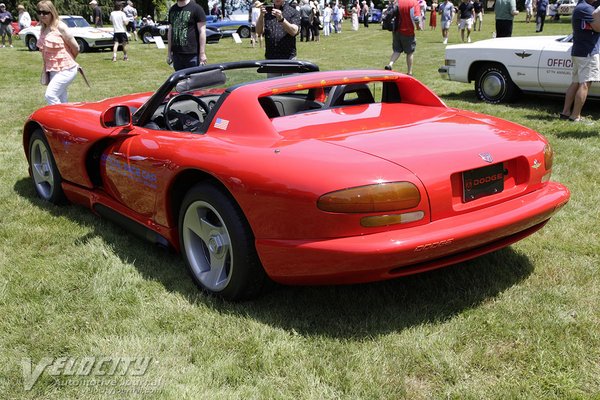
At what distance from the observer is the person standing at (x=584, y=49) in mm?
6391

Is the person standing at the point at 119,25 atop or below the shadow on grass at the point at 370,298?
atop

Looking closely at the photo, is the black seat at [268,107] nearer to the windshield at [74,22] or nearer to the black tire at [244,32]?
the windshield at [74,22]

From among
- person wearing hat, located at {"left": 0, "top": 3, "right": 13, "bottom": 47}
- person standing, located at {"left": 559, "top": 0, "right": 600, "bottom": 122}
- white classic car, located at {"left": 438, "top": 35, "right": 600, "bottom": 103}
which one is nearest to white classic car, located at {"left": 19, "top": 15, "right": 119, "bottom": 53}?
person wearing hat, located at {"left": 0, "top": 3, "right": 13, "bottom": 47}

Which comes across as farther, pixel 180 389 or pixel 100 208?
pixel 100 208

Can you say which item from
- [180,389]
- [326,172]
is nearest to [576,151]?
[326,172]

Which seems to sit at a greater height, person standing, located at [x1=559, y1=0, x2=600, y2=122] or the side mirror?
person standing, located at [x1=559, y1=0, x2=600, y2=122]

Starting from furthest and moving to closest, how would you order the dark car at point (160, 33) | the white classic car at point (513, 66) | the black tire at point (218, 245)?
the dark car at point (160, 33)
the white classic car at point (513, 66)
the black tire at point (218, 245)

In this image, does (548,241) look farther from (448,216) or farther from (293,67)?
(293,67)

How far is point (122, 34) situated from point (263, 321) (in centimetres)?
1548

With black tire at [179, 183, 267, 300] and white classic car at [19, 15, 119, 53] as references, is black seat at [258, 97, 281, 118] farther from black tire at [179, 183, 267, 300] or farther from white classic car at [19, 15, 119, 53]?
white classic car at [19, 15, 119, 53]

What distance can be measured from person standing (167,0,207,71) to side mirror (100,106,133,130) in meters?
2.94

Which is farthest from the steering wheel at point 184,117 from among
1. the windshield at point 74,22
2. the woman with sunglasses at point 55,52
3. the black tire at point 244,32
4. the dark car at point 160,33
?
the black tire at point 244,32

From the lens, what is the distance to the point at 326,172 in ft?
8.15

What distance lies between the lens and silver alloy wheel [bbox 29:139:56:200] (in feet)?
15.4
